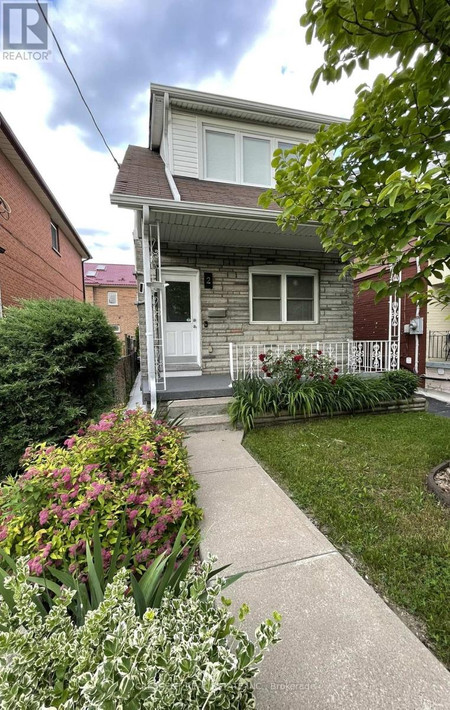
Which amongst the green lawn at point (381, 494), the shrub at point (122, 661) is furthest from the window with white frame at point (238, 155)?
the shrub at point (122, 661)

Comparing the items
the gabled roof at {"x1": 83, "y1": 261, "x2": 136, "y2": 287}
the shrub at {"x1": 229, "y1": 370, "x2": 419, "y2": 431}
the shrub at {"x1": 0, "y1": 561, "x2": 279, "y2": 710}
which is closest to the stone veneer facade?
the shrub at {"x1": 229, "y1": 370, "x2": 419, "y2": 431}

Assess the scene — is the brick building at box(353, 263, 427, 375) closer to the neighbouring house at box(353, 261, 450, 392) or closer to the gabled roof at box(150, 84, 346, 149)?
the neighbouring house at box(353, 261, 450, 392)

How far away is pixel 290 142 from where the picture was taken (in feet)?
22.4

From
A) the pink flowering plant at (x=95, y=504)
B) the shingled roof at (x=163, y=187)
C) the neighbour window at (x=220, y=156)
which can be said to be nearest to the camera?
the pink flowering plant at (x=95, y=504)

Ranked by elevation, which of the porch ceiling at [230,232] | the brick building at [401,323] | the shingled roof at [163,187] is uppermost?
the shingled roof at [163,187]

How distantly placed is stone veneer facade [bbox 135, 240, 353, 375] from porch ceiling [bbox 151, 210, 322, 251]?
20cm

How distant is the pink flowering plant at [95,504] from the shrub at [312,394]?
7.86ft

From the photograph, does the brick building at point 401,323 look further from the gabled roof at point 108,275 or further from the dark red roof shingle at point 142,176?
the gabled roof at point 108,275

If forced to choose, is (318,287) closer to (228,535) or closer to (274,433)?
(274,433)

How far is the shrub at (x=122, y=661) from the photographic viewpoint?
2.29 ft

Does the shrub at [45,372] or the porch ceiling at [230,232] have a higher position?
the porch ceiling at [230,232]

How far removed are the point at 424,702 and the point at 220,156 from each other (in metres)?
7.92

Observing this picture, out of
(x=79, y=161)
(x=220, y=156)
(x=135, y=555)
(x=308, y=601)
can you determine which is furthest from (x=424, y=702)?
(x=79, y=161)

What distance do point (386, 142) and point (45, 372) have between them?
363 cm
